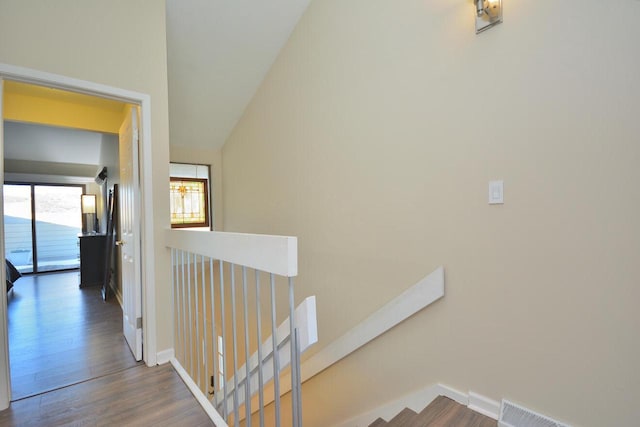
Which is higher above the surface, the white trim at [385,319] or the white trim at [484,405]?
the white trim at [385,319]

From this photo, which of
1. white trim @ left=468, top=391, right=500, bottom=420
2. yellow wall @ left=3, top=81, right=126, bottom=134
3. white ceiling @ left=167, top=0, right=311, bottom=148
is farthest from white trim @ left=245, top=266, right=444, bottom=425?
yellow wall @ left=3, top=81, right=126, bottom=134

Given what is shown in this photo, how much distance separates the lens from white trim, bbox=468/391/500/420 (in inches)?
61.0

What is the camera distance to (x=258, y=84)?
3.57 meters

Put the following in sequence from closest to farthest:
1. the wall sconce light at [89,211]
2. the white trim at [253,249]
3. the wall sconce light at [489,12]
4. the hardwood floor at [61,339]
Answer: the white trim at [253,249] → the wall sconce light at [489,12] → the hardwood floor at [61,339] → the wall sconce light at [89,211]

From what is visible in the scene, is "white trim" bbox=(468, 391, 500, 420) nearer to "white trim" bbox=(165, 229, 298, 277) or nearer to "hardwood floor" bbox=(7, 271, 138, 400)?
"white trim" bbox=(165, 229, 298, 277)

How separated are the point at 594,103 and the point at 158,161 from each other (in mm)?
2625

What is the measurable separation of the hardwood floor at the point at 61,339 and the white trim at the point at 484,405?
7.75 ft

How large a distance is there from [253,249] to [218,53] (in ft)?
9.14

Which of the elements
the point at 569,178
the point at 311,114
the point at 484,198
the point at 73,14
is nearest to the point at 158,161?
the point at 73,14

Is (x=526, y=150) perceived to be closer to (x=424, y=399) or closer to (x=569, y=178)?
(x=569, y=178)

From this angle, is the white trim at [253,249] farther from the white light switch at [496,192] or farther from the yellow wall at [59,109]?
the yellow wall at [59,109]

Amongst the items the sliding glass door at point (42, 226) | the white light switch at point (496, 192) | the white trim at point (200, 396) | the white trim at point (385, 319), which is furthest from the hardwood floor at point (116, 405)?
the sliding glass door at point (42, 226)

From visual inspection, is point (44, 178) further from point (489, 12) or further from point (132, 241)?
point (489, 12)

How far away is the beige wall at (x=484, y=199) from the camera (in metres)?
1.26
